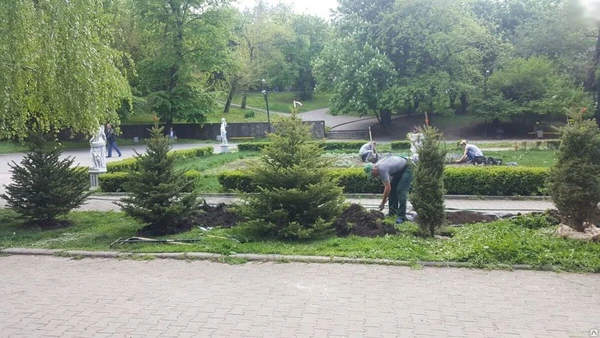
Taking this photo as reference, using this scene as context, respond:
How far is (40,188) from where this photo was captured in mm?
10102

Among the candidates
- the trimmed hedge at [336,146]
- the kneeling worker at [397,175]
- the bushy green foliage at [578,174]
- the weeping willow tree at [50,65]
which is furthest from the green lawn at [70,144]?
the bushy green foliage at [578,174]

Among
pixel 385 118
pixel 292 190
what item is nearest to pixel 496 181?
pixel 292 190

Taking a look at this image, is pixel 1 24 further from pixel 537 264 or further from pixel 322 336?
pixel 537 264

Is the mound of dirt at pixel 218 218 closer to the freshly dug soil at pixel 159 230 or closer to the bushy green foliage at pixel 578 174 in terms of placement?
the freshly dug soil at pixel 159 230

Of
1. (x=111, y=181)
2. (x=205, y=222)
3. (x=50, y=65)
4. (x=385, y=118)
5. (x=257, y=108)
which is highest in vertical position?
(x=257, y=108)

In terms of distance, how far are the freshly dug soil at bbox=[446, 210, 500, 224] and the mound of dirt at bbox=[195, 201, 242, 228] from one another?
13.6 ft

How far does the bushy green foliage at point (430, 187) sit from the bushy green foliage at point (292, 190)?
1372 millimetres

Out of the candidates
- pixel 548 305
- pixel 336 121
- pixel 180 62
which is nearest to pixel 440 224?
pixel 548 305

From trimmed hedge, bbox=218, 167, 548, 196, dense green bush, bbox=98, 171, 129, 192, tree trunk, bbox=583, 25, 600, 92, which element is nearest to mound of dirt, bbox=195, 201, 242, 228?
trimmed hedge, bbox=218, 167, 548, 196

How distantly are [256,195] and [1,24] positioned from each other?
18.0ft

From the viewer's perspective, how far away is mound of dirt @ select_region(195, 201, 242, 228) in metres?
9.92

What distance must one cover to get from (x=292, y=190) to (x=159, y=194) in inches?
95.6

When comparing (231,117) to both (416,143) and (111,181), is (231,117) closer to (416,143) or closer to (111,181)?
(111,181)

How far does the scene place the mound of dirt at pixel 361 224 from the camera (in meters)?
8.90
